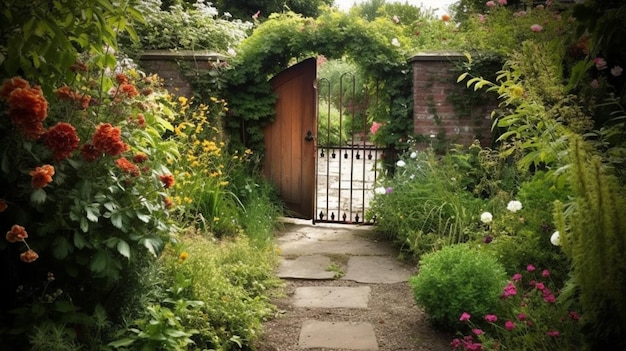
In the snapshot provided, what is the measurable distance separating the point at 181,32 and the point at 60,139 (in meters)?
4.67

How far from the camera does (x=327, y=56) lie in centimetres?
722

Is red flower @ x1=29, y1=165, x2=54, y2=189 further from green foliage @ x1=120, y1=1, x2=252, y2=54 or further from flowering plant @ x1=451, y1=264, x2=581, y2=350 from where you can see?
green foliage @ x1=120, y1=1, x2=252, y2=54

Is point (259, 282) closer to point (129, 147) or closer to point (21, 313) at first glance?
point (129, 147)

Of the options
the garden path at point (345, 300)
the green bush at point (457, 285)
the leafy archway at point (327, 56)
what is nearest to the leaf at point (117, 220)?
the garden path at point (345, 300)

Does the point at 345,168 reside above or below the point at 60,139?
below

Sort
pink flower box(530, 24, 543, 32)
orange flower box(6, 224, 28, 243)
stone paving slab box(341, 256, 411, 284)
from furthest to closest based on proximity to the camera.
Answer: pink flower box(530, 24, 543, 32) < stone paving slab box(341, 256, 411, 284) < orange flower box(6, 224, 28, 243)

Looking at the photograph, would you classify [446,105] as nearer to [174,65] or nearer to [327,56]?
[327,56]

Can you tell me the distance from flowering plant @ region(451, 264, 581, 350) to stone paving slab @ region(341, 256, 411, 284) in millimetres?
1522

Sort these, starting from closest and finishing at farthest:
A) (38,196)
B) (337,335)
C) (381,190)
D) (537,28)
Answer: (38,196) → (337,335) → (537,28) → (381,190)

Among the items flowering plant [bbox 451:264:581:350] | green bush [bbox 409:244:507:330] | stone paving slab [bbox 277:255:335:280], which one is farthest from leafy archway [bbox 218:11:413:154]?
flowering plant [bbox 451:264:581:350]

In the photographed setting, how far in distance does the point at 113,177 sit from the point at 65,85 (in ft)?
1.95

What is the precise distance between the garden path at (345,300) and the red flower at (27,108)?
1.98 m

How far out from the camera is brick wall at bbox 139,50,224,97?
6.84 metres

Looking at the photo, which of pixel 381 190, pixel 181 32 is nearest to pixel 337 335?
pixel 381 190
